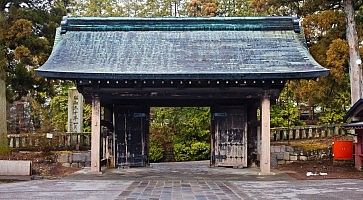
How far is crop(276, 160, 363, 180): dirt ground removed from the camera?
15.9m

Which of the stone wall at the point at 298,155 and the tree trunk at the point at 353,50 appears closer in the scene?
the tree trunk at the point at 353,50

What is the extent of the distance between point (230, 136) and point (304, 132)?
555 centimetres

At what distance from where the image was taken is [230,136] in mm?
19359

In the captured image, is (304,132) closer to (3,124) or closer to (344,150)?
(344,150)

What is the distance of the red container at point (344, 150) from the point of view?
18500mm

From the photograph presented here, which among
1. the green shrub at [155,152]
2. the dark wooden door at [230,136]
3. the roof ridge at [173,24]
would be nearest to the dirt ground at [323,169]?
the dark wooden door at [230,136]

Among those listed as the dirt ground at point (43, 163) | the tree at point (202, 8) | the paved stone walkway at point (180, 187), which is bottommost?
the paved stone walkway at point (180, 187)

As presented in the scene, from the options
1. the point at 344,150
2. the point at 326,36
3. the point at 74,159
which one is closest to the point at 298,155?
the point at 344,150

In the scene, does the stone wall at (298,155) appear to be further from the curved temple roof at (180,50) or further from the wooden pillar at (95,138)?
the wooden pillar at (95,138)

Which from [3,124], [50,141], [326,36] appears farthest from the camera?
[50,141]

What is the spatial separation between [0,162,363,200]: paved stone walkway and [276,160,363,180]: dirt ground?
993mm

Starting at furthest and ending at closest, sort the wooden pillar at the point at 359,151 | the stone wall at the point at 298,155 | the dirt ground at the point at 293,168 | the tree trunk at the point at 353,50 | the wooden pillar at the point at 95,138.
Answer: the stone wall at the point at 298,155
the tree trunk at the point at 353,50
the wooden pillar at the point at 359,151
the wooden pillar at the point at 95,138
the dirt ground at the point at 293,168

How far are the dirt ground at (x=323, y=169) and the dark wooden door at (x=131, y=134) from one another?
16.9 feet

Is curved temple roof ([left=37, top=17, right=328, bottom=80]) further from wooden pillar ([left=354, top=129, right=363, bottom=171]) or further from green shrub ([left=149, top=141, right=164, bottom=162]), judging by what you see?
green shrub ([left=149, top=141, right=164, bottom=162])
